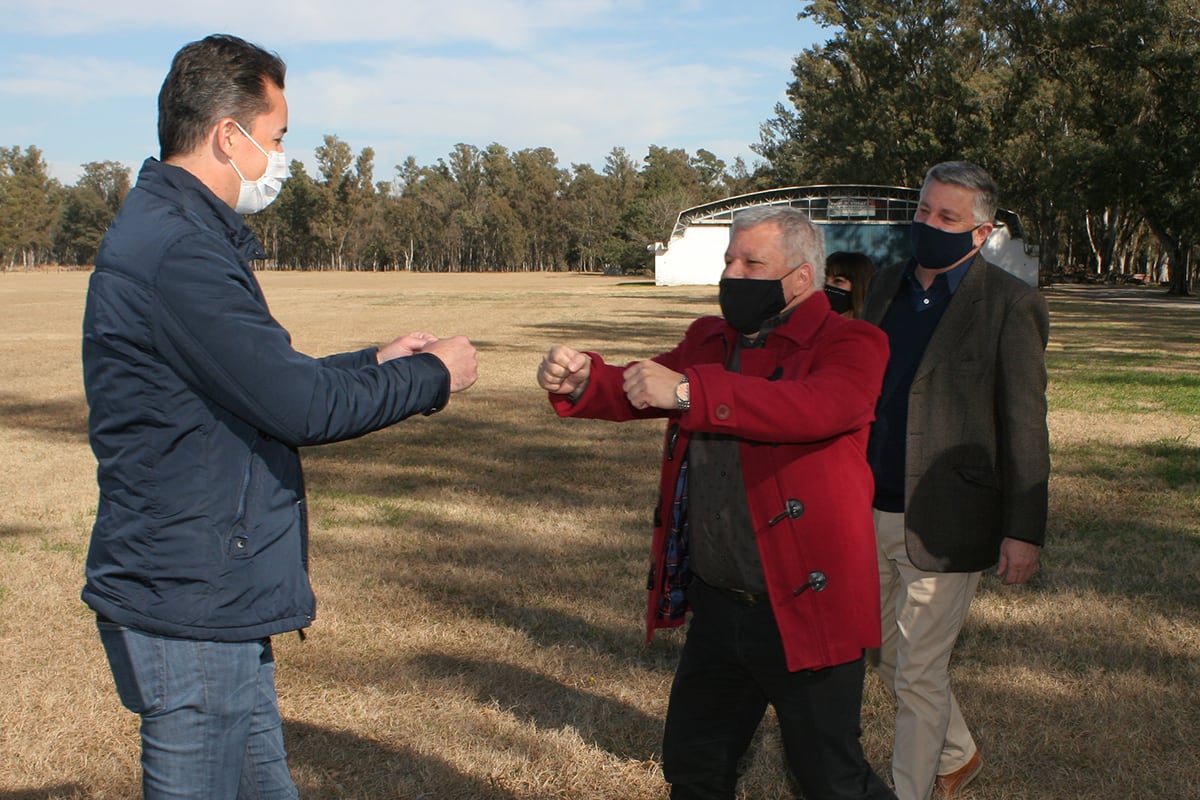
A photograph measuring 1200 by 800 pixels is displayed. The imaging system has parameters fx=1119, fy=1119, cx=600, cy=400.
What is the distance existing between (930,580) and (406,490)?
6176 millimetres

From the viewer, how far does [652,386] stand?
265 centimetres

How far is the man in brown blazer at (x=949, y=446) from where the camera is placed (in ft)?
12.0

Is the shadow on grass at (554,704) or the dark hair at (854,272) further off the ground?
the dark hair at (854,272)

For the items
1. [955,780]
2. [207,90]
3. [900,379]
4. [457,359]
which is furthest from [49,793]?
[900,379]

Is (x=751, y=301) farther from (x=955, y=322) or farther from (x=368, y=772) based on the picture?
(x=368, y=772)

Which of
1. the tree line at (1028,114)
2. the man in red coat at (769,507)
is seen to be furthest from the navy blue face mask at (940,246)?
the tree line at (1028,114)

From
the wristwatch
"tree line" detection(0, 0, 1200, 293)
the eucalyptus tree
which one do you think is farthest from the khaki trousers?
the eucalyptus tree

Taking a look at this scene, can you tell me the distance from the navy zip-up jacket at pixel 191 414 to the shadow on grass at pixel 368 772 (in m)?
2.00

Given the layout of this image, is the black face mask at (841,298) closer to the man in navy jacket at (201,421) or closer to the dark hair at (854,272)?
the dark hair at (854,272)

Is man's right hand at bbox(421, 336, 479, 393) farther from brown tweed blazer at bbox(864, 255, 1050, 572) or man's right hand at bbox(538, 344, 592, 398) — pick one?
brown tweed blazer at bbox(864, 255, 1050, 572)

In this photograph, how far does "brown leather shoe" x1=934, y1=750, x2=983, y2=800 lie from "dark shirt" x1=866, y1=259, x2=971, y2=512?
1.03 meters

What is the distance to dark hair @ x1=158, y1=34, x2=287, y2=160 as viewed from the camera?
2375mm

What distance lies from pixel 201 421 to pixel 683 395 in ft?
3.56

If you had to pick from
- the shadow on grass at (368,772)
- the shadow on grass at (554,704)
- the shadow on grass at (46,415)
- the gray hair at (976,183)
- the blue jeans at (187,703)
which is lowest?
the shadow on grass at (368,772)
